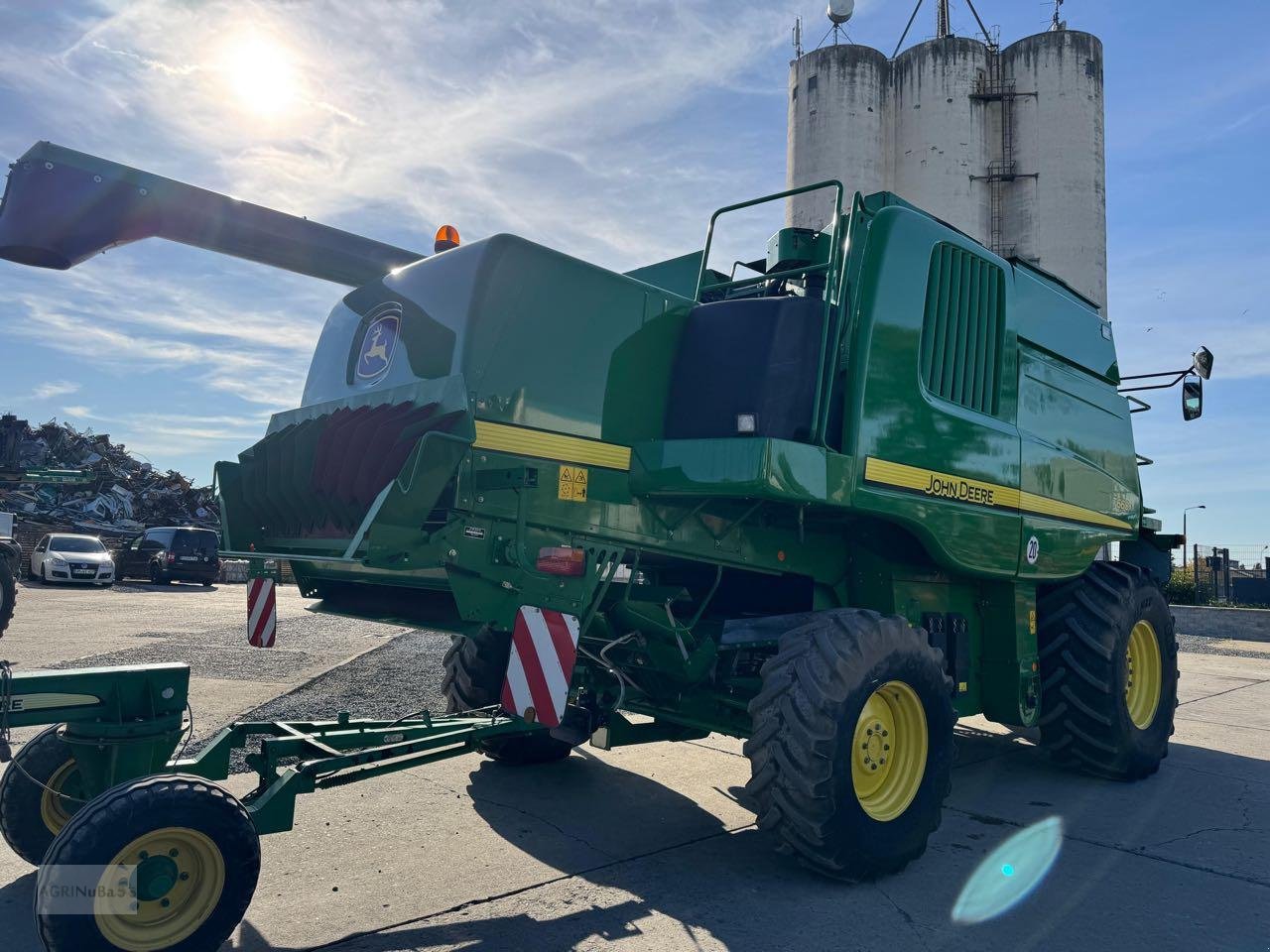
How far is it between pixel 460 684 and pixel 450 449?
8.70 feet

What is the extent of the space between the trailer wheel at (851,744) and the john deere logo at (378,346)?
2.39 meters

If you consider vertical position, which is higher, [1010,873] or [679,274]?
[679,274]

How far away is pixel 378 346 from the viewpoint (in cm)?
477

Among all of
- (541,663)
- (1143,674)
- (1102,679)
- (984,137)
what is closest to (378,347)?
(541,663)

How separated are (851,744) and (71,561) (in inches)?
949

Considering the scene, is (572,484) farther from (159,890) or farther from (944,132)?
(944,132)

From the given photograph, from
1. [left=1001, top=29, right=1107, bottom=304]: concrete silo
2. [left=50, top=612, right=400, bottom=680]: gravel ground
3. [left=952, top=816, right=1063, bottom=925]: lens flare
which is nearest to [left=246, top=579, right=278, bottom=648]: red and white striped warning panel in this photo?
[left=50, top=612, right=400, bottom=680]: gravel ground

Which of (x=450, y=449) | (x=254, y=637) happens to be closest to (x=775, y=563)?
(x=450, y=449)

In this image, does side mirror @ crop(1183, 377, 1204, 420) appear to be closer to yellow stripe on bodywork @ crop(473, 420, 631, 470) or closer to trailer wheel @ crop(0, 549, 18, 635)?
yellow stripe on bodywork @ crop(473, 420, 631, 470)

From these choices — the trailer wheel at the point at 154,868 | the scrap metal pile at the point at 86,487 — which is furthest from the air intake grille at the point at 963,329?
the scrap metal pile at the point at 86,487

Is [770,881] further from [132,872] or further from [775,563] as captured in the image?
[132,872]

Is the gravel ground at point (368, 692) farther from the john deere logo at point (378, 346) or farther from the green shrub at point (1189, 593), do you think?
the green shrub at point (1189, 593)

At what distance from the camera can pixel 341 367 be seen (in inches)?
198

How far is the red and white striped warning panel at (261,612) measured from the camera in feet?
16.5
